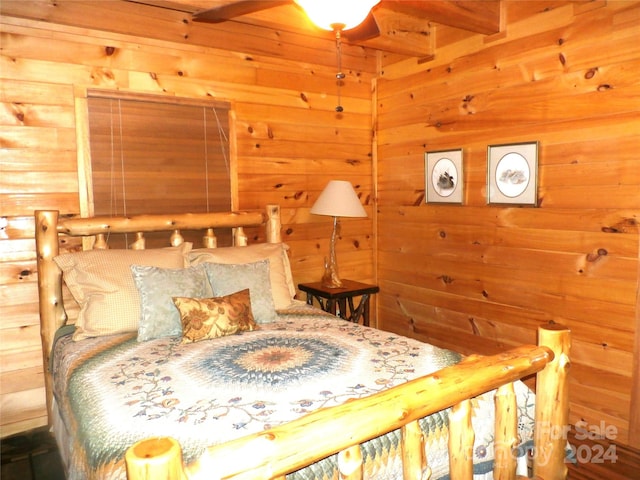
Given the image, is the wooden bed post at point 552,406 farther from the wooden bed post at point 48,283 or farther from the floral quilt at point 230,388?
the wooden bed post at point 48,283

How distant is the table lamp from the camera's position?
3355mm

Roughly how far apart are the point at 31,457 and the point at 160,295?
1.05 m

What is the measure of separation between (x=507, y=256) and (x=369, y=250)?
1.24m

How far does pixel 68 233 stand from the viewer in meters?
2.66

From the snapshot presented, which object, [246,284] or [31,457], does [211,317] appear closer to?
[246,284]

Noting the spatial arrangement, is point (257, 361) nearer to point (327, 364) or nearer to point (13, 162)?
point (327, 364)

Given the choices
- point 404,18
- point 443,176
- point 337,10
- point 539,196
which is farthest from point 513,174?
point 337,10

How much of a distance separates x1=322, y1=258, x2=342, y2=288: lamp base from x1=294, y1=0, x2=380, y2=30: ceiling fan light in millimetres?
2073

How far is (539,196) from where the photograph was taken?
2.90 m

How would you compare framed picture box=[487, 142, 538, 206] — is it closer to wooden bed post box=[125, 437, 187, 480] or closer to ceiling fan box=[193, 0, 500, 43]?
ceiling fan box=[193, 0, 500, 43]

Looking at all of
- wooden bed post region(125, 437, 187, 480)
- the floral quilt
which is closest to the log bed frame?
wooden bed post region(125, 437, 187, 480)

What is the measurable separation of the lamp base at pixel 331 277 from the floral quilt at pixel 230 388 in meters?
1.04

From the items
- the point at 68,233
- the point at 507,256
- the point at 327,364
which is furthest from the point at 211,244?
the point at 507,256

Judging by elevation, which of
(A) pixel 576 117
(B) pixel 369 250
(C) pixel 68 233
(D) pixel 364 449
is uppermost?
(A) pixel 576 117
